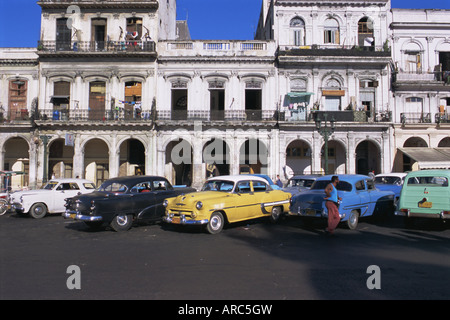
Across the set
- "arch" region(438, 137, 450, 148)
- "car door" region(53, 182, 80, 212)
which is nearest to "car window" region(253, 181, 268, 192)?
"car door" region(53, 182, 80, 212)

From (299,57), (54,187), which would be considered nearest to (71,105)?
(54,187)

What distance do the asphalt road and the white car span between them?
2995mm

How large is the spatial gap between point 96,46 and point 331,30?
705 inches

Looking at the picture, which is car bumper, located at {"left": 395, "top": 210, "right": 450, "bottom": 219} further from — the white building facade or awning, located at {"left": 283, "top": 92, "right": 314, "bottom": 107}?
awning, located at {"left": 283, "top": 92, "right": 314, "bottom": 107}

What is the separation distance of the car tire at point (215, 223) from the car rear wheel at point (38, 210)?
767 cm

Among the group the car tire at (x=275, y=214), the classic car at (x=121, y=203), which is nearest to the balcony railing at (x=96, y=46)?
the classic car at (x=121, y=203)

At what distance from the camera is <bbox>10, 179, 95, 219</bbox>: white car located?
12.5 metres

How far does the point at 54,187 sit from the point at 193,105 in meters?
13.2

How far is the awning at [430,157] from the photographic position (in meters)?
21.6

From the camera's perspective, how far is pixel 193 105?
2439 cm

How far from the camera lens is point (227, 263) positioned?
6117 mm

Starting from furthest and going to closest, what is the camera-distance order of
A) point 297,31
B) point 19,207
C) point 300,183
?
point 297,31
point 300,183
point 19,207

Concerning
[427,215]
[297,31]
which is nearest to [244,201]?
[427,215]

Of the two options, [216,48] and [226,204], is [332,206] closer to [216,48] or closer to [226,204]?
[226,204]
